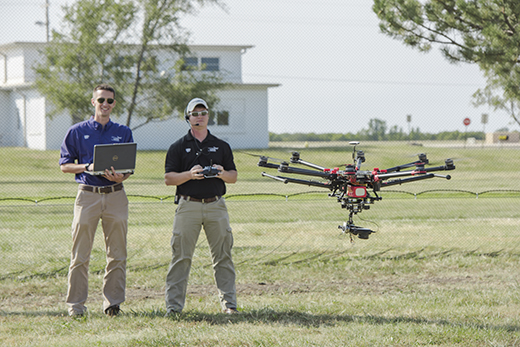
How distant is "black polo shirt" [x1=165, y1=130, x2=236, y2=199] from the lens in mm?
5277

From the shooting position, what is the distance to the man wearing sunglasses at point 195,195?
5277 mm

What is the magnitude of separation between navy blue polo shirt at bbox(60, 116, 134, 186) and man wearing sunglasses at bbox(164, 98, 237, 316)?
1.83 feet

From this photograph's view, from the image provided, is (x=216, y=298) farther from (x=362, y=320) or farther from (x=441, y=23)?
(x=441, y=23)

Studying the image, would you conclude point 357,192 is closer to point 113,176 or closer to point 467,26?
point 113,176

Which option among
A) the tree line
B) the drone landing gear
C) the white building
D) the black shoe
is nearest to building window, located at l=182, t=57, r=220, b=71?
the white building

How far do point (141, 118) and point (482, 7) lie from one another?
9.14 metres

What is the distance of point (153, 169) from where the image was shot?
1538 centimetres

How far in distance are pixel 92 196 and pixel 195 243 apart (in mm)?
956

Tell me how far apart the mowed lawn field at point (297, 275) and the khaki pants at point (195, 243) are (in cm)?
22

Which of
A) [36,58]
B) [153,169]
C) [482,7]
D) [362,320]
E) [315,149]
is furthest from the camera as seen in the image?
[36,58]

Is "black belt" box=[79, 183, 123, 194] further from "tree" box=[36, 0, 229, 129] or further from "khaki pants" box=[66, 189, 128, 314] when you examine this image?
"tree" box=[36, 0, 229, 129]

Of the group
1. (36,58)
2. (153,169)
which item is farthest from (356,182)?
(36,58)

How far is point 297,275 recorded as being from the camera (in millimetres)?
7824

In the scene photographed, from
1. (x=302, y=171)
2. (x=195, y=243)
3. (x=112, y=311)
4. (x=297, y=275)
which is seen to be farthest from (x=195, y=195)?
(x=297, y=275)
